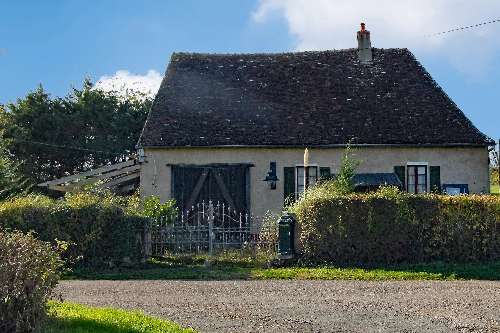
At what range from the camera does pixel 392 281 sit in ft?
46.2

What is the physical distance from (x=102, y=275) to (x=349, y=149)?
985 cm

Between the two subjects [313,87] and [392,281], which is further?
[313,87]

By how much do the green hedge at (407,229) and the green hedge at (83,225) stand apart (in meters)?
4.59

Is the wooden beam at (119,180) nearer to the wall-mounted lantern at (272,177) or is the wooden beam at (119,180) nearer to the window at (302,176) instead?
the wall-mounted lantern at (272,177)

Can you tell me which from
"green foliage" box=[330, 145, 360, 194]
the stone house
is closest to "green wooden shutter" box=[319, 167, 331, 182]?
the stone house

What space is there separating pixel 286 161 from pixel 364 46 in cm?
647

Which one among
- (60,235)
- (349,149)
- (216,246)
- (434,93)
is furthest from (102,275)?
(434,93)

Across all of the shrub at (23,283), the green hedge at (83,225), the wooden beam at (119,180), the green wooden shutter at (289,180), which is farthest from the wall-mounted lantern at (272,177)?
the shrub at (23,283)

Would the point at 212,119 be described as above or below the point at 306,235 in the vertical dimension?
above

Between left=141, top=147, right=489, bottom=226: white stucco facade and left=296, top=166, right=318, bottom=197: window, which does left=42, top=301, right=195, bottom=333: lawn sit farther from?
left=296, top=166, right=318, bottom=197: window

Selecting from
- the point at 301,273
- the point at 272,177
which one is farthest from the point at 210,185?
the point at 301,273

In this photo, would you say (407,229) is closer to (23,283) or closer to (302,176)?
(302,176)

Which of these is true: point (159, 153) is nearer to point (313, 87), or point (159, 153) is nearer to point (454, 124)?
point (313, 87)

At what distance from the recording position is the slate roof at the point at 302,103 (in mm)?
22375
